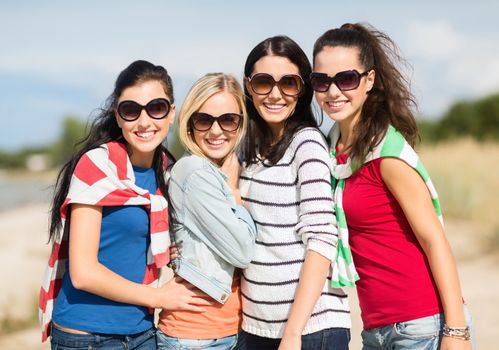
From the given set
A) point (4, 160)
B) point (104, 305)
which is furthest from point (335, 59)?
point (4, 160)

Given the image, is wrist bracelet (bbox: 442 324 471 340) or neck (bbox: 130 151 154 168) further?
neck (bbox: 130 151 154 168)

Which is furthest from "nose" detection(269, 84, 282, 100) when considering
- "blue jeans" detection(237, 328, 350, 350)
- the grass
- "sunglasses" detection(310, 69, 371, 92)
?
the grass

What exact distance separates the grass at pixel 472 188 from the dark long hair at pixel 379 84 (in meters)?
8.16

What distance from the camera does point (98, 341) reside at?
2932 mm

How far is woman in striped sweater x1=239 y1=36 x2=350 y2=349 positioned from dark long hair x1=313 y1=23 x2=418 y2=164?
21 centimetres

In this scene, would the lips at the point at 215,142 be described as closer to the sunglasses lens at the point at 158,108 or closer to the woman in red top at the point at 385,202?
the sunglasses lens at the point at 158,108

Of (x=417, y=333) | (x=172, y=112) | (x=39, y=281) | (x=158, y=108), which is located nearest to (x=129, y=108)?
(x=158, y=108)

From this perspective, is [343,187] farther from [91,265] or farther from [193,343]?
[91,265]

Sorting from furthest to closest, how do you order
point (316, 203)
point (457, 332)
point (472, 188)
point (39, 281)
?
point (472, 188) < point (39, 281) < point (316, 203) < point (457, 332)

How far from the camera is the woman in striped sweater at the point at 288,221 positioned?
281 cm

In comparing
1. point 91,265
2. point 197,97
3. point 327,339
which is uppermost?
point 197,97

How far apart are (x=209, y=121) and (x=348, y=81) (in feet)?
2.36

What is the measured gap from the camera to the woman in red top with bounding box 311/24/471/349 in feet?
9.04

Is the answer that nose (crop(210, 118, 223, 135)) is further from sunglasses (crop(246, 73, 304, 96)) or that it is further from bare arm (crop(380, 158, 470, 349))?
bare arm (crop(380, 158, 470, 349))
